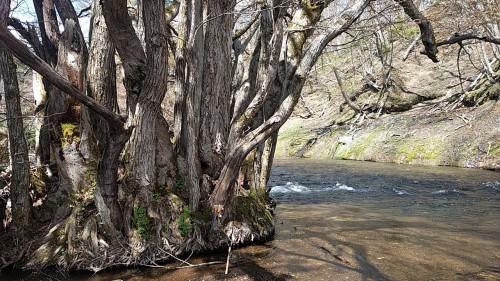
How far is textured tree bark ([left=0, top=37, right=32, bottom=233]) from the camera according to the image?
498cm

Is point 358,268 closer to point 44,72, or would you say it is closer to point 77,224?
point 77,224

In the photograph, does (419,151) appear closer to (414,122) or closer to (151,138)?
(414,122)

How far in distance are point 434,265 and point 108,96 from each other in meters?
4.96

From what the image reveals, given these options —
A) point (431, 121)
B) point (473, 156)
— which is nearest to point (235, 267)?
point (473, 156)

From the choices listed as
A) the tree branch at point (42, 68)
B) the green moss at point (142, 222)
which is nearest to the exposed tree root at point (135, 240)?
the green moss at point (142, 222)

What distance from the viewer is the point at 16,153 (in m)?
5.03

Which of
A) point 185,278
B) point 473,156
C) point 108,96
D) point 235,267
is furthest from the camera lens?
point 473,156

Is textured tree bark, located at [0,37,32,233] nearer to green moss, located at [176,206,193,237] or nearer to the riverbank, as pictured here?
green moss, located at [176,206,193,237]

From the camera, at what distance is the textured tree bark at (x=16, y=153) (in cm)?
498

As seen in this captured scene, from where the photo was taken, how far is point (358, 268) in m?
4.41

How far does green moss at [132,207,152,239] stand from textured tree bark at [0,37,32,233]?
1.69 metres

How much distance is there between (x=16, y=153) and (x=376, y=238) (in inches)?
214

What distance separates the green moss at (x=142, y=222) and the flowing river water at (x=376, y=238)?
0.47 meters

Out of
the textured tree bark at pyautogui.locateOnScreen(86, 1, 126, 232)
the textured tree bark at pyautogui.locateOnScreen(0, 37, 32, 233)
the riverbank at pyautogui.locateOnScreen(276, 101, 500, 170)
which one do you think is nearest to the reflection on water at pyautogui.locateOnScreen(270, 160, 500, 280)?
the riverbank at pyautogui.locateOnScreen(276, 101, 500, 170)
